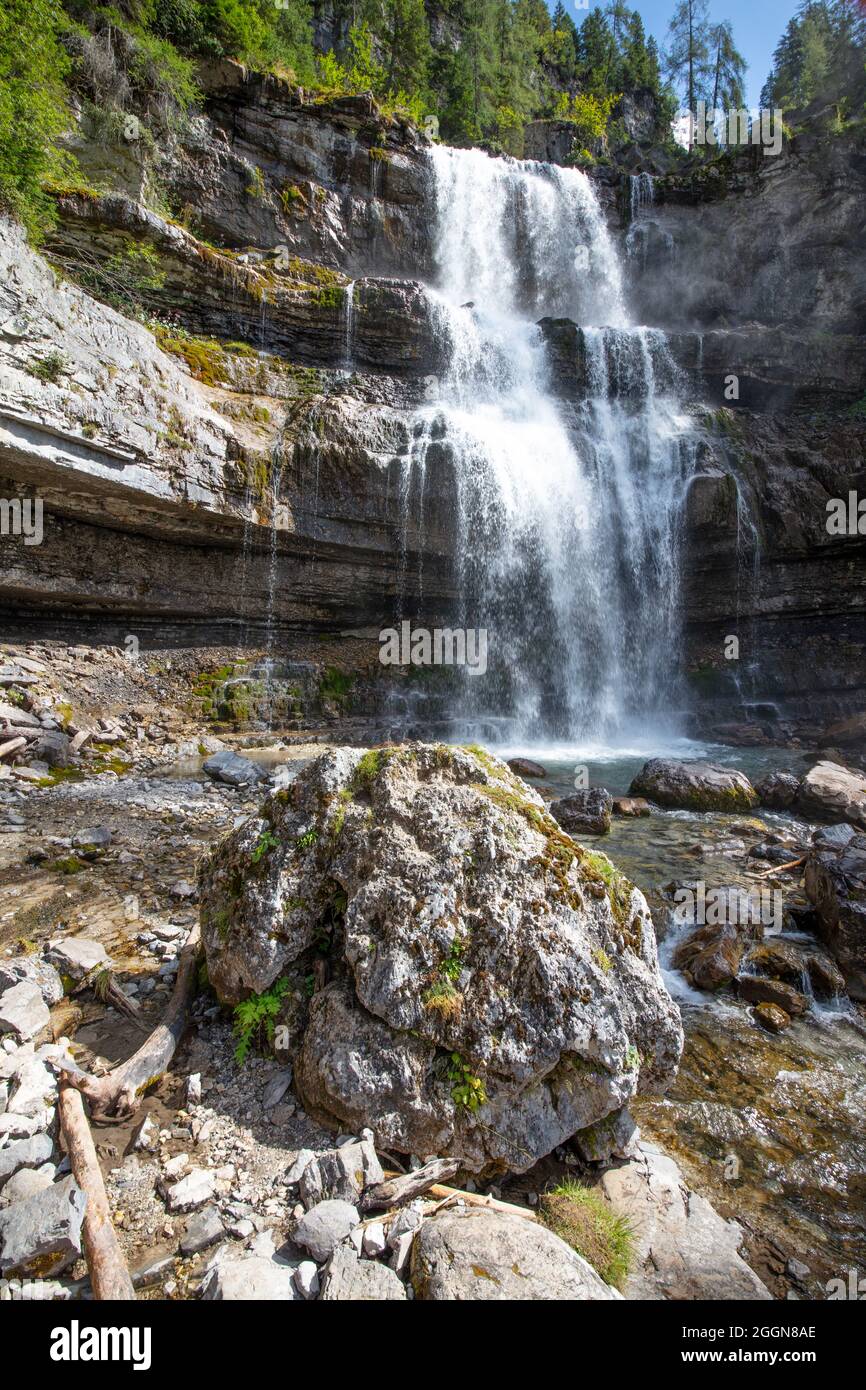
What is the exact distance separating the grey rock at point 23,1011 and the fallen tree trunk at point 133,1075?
51 cm

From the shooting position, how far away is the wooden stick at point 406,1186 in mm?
2266

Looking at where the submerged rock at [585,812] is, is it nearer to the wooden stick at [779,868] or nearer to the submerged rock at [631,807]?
the submerged rock at [631,807]

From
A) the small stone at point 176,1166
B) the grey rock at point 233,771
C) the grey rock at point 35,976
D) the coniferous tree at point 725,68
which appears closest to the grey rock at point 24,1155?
the small stone at point 176,1166

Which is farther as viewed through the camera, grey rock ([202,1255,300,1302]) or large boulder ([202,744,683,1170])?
large boulder ([202,744,683,1170])

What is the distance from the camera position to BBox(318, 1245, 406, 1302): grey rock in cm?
190

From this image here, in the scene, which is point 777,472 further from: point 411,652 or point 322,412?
point 322,412

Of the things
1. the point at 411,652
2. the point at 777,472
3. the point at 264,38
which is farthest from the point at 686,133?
the point at 411,652

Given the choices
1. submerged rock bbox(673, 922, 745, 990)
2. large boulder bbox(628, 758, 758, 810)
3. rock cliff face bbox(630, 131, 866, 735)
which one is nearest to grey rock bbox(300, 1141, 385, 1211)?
submerged rock bbox(673, 922, 745, 990)

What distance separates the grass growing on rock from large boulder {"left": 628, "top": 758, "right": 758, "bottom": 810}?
832 cm

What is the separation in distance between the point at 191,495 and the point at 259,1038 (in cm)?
1194

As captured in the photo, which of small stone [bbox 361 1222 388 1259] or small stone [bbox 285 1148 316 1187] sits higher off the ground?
small stone [bbox 285 1148 316 1187]

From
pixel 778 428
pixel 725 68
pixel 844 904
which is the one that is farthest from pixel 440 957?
pixel 725 68

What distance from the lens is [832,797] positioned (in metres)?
9.34

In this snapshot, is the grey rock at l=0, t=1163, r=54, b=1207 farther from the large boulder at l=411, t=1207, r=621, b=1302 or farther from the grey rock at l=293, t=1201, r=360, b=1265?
the large boulder at l=411, t=1207, r=621, b=1302
